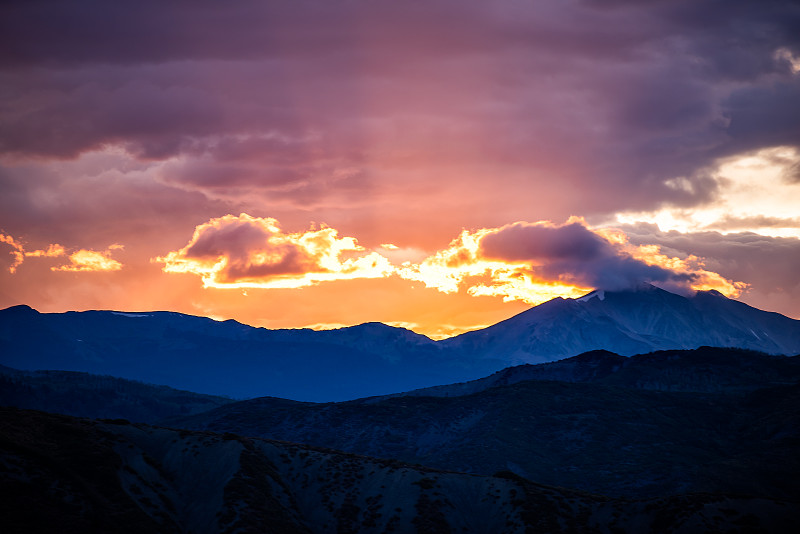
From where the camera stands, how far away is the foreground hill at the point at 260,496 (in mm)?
137125

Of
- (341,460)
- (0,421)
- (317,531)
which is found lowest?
(317,531)

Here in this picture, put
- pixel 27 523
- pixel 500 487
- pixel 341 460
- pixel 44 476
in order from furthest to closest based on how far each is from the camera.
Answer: pixel 341 460
pixel 500 487
pixel 44 476
pixel 27 523

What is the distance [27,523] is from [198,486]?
3953 cm

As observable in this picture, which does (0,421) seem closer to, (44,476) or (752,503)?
(44,476)

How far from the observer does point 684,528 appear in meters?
141

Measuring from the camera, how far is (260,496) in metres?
158

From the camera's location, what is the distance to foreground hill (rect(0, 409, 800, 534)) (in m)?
137

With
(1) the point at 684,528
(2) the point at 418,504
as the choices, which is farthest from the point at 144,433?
(1) the point at 684,528

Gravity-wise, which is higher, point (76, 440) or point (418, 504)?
point (76, 440)

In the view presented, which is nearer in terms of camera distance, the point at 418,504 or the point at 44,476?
the point at 44,476

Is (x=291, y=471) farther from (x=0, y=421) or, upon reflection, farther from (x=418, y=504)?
(x=0, y=421)

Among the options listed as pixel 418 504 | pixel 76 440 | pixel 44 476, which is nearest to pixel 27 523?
pixel 44 476

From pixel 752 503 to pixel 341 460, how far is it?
88.3 metres

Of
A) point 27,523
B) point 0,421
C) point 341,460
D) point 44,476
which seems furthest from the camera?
point 341,460
